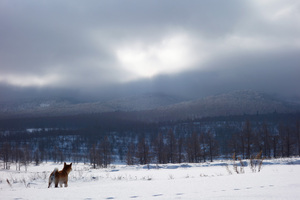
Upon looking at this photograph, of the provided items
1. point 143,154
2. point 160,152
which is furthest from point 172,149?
point 143,154

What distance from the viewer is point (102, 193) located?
203 inches

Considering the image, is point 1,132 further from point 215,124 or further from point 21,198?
point 21,198

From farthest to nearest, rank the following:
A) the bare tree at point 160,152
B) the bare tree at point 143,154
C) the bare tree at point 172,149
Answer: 1. the bare tree at point 172,149
2. the bare tree at point 160,152
3. the bare tree at point 143,154

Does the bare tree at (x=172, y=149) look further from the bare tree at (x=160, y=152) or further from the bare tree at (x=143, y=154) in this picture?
the bare tree at (x=143, y=154)

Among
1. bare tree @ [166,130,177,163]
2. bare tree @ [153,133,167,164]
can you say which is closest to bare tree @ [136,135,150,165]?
bare tree @ [153,133,167,164]

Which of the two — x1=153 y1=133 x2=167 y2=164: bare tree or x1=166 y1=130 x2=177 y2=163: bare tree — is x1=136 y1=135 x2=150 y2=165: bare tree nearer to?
x1=153 y1=133 x2=167 y2=164: bare tree

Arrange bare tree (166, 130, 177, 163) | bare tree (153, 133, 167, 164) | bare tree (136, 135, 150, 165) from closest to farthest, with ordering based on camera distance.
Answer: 1. bare tree (136, 135, 150, 165)
2. bare tree (153, 133, 167, 164)
3. bare tree (166, 130, 177, 163)

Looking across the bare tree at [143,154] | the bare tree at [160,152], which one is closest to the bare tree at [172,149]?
the bare tree at [160,152]

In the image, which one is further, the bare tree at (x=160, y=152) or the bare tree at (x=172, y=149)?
the bare tree at (x=172, y=149)

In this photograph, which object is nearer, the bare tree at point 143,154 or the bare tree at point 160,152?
the bare tree at point 143,154

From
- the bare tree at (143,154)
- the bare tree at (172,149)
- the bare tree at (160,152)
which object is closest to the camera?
the bare tree at (143,154)

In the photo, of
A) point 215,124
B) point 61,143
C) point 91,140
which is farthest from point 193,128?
point 61,143

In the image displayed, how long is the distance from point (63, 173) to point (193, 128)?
141938 millimetres

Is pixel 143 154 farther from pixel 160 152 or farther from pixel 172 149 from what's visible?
pixel 172 149
